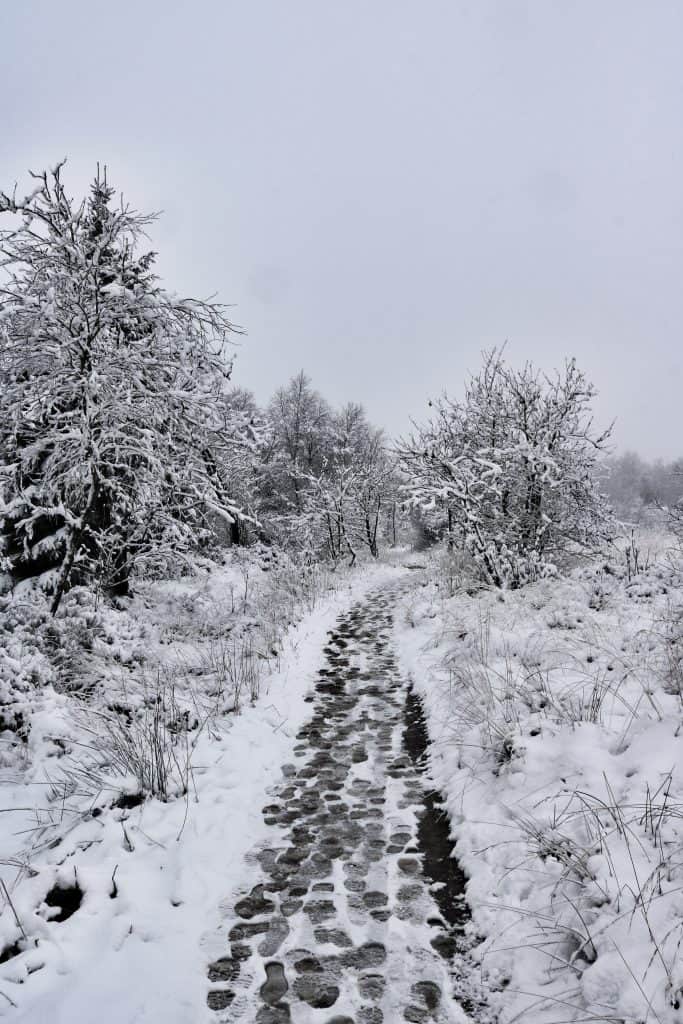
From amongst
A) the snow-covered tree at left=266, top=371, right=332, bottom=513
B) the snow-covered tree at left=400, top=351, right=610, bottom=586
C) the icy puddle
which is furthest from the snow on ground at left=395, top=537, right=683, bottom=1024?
the snow-covered tree at left=266, top=371, right=332, bottom=513

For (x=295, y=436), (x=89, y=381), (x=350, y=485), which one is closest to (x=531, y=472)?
(x=89, y=381)

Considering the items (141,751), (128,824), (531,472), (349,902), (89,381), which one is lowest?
(349,902)

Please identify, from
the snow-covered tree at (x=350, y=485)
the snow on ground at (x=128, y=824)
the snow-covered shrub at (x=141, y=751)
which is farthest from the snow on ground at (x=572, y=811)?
the snow-covered tree at (x=350, y=485)

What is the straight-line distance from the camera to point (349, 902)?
10.6 feet

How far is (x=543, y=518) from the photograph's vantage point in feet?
37.4

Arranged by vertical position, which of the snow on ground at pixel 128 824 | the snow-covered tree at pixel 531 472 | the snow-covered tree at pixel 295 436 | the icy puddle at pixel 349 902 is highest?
the snow-covered tree at pixel 295 436

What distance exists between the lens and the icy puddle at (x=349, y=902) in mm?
2527

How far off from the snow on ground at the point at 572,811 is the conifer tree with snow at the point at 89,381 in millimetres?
5999

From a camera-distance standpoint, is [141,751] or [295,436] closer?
[141,751]

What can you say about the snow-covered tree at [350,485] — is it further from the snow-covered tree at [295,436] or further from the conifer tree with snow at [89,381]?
the conifer tree with snow at [89,381]

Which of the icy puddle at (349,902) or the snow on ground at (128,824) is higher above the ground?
the snow on ground at (128,824)

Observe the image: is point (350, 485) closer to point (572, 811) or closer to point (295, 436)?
point (295, 436)

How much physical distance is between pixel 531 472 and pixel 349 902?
9981 millimetres

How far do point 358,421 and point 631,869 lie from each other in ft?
110
